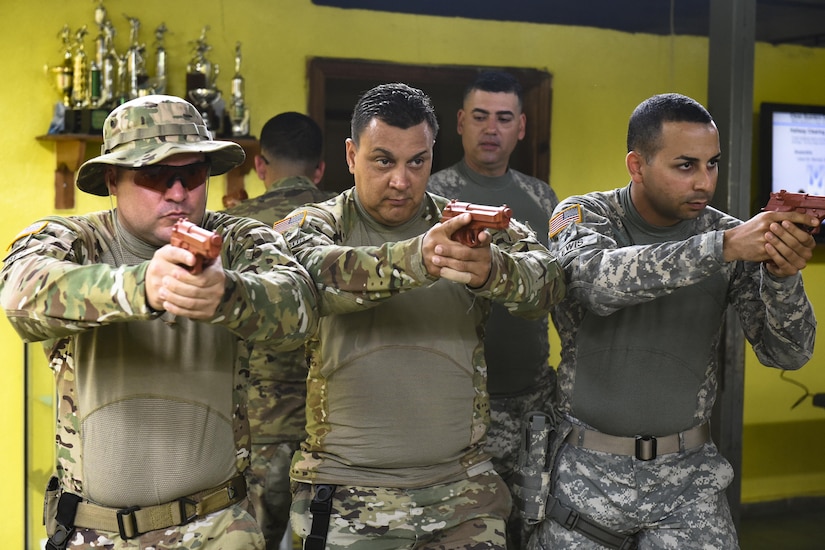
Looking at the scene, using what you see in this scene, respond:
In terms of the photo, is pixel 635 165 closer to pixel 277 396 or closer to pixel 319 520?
pixel 319 520

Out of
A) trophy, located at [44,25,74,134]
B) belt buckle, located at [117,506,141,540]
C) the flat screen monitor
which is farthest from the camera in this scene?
the flat screen monitor

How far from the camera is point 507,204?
334 cm

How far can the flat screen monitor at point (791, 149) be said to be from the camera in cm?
494

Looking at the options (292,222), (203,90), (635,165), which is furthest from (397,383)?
(203,90)

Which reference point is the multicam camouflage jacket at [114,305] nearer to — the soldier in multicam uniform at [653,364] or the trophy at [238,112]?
the soldier in multicam uniform at [653,364]

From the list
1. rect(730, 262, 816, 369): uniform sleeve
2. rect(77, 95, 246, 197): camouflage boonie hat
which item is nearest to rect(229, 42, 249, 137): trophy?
rect(77, 95, 246, 197): camouflage boonie hat

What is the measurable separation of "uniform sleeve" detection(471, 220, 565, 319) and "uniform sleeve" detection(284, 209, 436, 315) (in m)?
0.17

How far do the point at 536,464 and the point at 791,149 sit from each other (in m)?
3.03

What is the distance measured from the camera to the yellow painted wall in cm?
423

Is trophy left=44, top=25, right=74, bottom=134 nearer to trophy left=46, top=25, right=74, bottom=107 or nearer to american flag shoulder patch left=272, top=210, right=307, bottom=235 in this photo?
trophy left=46, top=25, right=74, bottom=107

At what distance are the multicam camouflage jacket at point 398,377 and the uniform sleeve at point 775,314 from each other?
1.66 ft

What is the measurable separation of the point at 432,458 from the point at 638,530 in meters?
0.63

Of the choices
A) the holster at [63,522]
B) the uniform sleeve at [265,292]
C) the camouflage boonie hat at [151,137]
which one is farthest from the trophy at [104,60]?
the holster at [63,522]

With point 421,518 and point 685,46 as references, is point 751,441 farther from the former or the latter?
point 421,518
